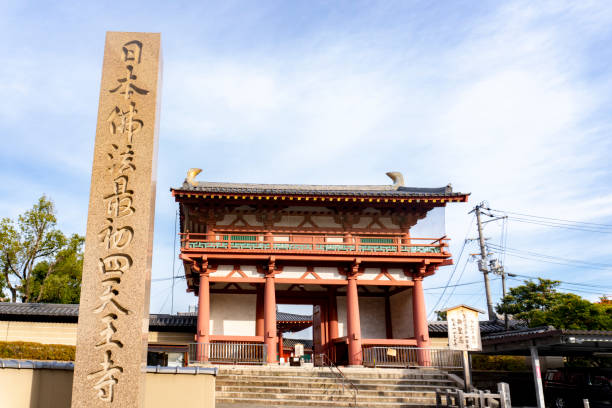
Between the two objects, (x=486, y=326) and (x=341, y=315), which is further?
(x=486, y=326)

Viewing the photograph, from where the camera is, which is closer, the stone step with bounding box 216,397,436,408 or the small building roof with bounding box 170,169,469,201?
the stone step with bounding box 216,397,436,408

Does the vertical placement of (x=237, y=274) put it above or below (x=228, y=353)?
above

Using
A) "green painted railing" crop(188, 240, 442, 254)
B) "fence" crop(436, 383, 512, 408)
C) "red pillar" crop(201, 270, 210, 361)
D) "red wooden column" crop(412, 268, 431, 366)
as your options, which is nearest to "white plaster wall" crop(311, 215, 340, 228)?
"green painted railing" crop(188, 240, 442, 254)

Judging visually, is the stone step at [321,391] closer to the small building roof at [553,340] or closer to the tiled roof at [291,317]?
the small building roof at [553,340]

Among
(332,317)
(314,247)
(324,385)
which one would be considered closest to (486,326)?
(332,317)

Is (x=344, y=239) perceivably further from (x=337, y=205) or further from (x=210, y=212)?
(x=210, y=212)

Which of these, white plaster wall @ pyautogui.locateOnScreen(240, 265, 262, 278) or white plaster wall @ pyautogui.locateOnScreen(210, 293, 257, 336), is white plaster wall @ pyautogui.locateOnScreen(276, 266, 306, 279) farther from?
white plaster wall @ pyautogui.locateOnScreen(210, 293, 257, 336)

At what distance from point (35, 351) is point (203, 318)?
27.1 feet

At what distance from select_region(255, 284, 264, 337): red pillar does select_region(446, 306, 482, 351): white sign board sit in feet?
32.5

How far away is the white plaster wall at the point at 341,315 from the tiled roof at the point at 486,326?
17.9ft

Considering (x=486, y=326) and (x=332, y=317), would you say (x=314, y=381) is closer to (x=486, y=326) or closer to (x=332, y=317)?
(x=332, y=317)

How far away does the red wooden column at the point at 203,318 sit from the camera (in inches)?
766

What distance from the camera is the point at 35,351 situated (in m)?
21.1

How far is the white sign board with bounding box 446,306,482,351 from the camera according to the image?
46.8 feet
